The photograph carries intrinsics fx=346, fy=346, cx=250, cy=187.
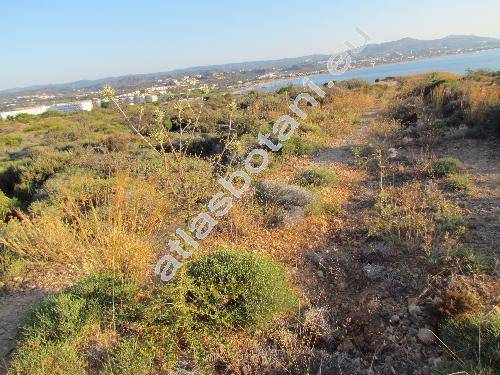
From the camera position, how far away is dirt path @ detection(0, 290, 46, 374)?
2820mm

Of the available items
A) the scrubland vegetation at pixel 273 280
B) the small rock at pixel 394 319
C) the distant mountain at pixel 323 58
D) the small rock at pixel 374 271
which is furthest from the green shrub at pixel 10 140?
the small rock at pixel 394 319

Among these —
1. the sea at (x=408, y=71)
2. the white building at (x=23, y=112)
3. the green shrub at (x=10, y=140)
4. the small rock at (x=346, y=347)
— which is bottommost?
the small rock at (x=346, y=347)

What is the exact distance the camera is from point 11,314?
3291mm

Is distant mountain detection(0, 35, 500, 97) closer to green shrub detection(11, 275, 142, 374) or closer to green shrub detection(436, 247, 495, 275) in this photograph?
green shrub detection(436, 247, 495, 275)

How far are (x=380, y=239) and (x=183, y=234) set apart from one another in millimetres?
2396

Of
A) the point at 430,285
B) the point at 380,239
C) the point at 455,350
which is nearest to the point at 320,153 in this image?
the point at 380,239

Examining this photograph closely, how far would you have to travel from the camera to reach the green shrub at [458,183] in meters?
5.31

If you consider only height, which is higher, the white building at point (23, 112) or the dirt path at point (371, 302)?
the white building at point (23, 112)

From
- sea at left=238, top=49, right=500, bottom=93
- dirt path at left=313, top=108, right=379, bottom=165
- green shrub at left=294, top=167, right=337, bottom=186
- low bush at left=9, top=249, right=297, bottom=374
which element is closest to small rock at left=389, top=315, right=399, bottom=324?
low bush at left=9, top=249, right=297, bottom=374

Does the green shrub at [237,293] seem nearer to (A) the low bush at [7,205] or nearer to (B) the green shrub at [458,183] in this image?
(B) the green shrub at [458,183]

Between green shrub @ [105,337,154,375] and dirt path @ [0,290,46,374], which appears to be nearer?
green shrub @ [105,337,154,375]

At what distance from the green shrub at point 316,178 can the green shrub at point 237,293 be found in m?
3.20

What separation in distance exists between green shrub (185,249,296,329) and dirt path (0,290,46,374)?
1457 mm

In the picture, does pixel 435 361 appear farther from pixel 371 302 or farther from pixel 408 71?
pixel 408 71
